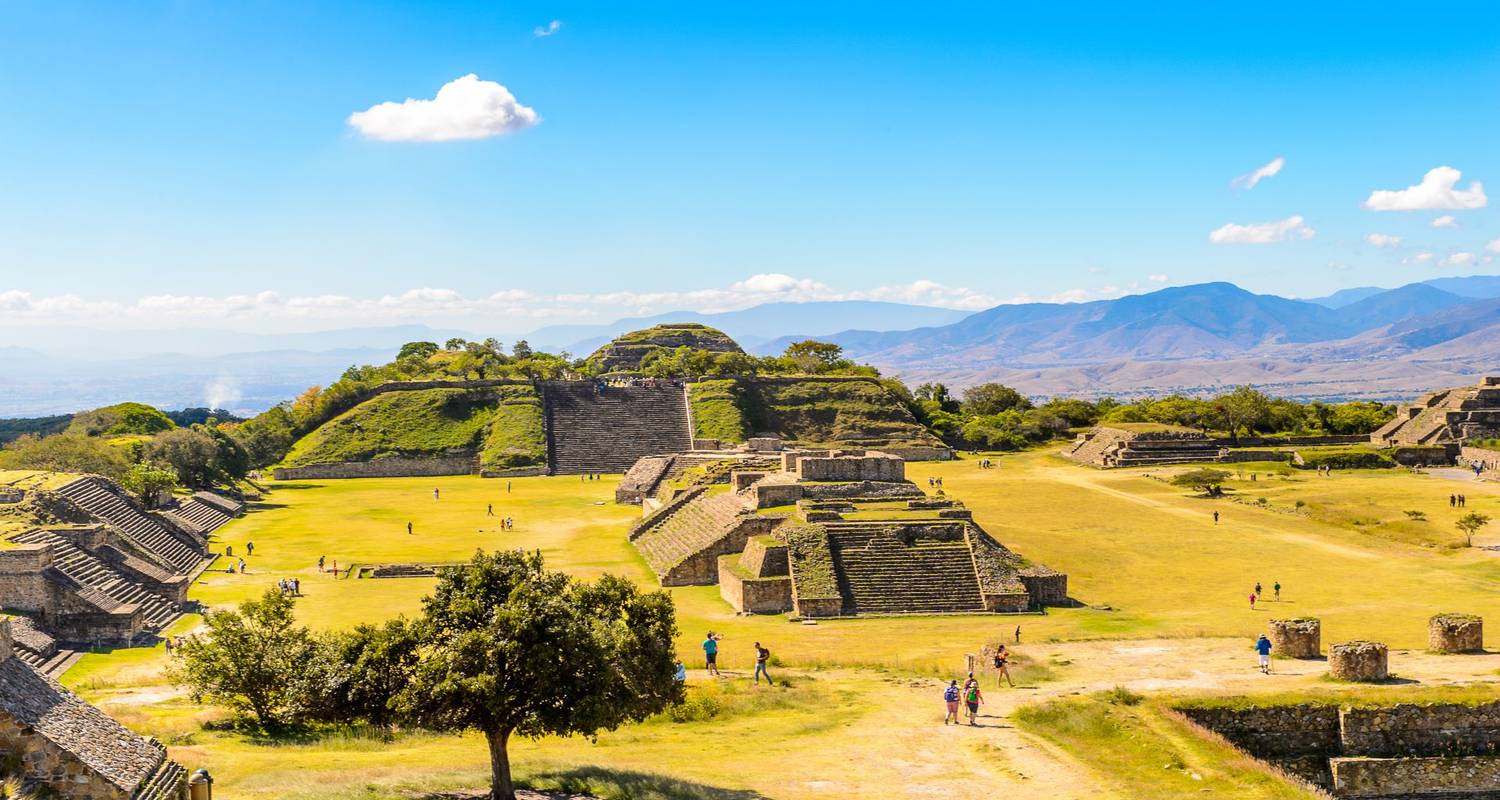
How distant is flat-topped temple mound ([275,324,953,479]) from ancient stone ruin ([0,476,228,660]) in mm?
35930

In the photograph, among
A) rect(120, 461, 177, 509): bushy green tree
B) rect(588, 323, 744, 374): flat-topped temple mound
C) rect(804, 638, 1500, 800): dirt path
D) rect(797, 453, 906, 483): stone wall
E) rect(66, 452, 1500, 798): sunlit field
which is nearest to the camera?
rect(804, 638, 1500, 800): dirt path

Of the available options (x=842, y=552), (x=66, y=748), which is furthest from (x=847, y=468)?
(x=66, y=748)

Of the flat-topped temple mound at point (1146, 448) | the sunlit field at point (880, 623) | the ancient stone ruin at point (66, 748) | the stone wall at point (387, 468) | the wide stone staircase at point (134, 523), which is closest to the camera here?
the ancient stone ruin at point (66, 748)

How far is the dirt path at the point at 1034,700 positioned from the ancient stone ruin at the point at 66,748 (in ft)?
31.5

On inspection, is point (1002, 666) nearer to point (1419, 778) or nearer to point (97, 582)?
point (1419, 778)

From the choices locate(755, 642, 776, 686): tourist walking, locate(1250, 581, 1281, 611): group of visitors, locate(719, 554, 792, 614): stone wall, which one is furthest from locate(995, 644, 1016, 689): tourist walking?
locate(1250, 581, 1281, 611): group of visitors

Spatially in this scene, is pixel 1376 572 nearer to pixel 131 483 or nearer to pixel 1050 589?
pixel 1050 589

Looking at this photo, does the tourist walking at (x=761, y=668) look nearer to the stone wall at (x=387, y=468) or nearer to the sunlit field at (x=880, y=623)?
the sunlit field at (x=880, y=623)

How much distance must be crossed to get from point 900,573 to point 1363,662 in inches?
645

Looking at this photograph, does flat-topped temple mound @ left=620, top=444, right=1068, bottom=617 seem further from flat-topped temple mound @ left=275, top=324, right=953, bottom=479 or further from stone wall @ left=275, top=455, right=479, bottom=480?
stone wall @ left=275, top=455, right=479, bottom=480

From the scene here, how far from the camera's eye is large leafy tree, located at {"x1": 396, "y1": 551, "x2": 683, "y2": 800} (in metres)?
Answer: 17.9

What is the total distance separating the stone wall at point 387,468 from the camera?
8466cm

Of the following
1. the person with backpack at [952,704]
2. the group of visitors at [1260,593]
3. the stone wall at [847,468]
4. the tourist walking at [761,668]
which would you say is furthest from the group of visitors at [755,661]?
the stone wall at [847,468]

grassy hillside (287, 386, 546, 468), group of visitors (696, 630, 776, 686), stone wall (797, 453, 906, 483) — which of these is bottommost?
group of visitors (696, 630, 776, 686)
